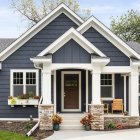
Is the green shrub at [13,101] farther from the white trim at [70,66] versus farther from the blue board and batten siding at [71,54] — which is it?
the blue board and batten siding at [71,54]

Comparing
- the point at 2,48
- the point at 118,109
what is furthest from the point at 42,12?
the point at 118,109

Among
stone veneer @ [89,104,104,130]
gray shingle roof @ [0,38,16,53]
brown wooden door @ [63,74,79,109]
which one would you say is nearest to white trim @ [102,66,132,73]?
stone veneer @ [89,104,104,130]

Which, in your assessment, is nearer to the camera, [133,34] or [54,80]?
[54,80]

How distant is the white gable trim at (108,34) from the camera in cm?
2047

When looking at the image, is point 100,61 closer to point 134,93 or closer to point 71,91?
point 134,93

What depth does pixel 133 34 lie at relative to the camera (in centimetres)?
5441

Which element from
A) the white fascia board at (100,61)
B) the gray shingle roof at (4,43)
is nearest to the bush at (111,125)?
the white fascia board at (100,61)

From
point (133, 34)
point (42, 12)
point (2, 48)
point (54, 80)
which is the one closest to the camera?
point (54, 80)

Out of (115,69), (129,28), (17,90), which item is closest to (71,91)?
(17,90)

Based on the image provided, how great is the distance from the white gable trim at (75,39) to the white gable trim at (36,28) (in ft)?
10.7

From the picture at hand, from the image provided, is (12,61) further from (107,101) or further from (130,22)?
(130,22)

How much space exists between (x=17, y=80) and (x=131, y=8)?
3664 centimetres

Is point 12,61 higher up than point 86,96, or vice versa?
point 12,61

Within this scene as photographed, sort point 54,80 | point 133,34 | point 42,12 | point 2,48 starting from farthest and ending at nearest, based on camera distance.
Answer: point 133,34, point 42,12, point 2,48, point 54,80
